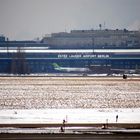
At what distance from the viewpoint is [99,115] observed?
2992cm

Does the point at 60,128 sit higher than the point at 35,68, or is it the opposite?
the point at 35,68

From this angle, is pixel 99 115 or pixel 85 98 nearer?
pixel 99 115

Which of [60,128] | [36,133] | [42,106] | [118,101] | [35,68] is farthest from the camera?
[35,68]

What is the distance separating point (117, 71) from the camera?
129 meters

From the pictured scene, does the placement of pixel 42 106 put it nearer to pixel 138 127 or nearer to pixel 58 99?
pixel 58 99

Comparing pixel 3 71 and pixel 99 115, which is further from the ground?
pixel 3 71

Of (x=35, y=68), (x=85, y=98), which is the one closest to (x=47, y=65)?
(x=35, y=68)

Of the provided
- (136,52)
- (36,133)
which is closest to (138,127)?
(36,133)

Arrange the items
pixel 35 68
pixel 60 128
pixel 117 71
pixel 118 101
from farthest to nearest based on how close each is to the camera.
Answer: pixel 35 68, pixel 117 71, pixel 118 101, pixel 60 128

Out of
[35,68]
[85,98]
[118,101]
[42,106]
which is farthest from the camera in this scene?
[35,68]

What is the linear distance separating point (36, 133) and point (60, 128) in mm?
2017

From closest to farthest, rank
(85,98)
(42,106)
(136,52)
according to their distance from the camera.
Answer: (42,106)
(85,98)
(136,52)

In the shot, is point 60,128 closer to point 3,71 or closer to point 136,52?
point 3,71

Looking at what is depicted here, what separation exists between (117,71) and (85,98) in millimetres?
85754
